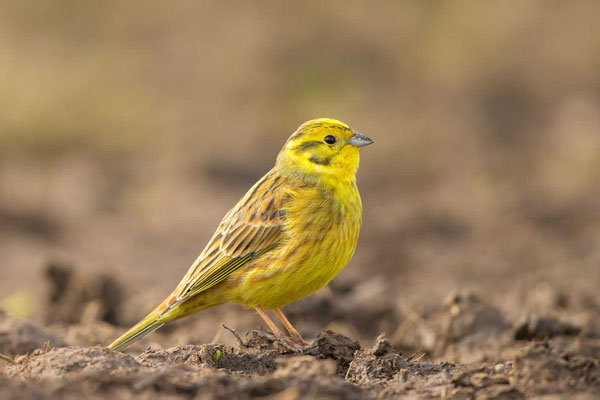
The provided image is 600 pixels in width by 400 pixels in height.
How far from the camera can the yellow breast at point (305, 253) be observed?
233 inches

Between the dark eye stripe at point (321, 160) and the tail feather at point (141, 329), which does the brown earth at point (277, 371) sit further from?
the dark eye stripe at point (321, 160)

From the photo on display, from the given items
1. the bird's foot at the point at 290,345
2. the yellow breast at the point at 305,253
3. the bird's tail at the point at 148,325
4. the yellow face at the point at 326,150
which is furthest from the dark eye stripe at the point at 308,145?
the bird's foot at the point at 290,345

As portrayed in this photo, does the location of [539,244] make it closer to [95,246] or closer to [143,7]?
[95,246]

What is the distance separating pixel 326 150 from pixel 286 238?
0.74 m

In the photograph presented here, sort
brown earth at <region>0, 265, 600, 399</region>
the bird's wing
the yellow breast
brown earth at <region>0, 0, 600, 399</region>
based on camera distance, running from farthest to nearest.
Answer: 1. the bird's wing
2. the yellow breast
3. brown earth at <region>0, 0, 600, 399</region>
4. brown earth at <region>0, 265, 600, 399</region>

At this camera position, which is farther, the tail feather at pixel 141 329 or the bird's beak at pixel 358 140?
the bird's beak at pixel 358 140

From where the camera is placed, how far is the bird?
5.96m

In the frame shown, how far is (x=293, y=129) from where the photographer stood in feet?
52.5

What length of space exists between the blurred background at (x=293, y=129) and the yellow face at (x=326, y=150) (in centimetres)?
183

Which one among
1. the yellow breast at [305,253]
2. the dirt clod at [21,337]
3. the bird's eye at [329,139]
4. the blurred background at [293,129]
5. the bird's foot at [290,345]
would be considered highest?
the blurred background at [293,129]

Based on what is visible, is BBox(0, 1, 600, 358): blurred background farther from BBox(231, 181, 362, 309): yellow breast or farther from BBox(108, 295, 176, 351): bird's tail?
BBox(231, 181, 362, 309): yellow breast

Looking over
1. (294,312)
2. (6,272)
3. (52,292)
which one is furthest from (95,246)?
(294,312)

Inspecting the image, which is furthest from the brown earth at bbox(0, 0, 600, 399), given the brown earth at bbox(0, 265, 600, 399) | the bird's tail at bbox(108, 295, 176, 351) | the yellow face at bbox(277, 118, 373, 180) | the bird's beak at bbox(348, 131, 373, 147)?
the bird's beak at bbox(348, 131, 373, 147)

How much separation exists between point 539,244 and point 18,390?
8725 millimetres
